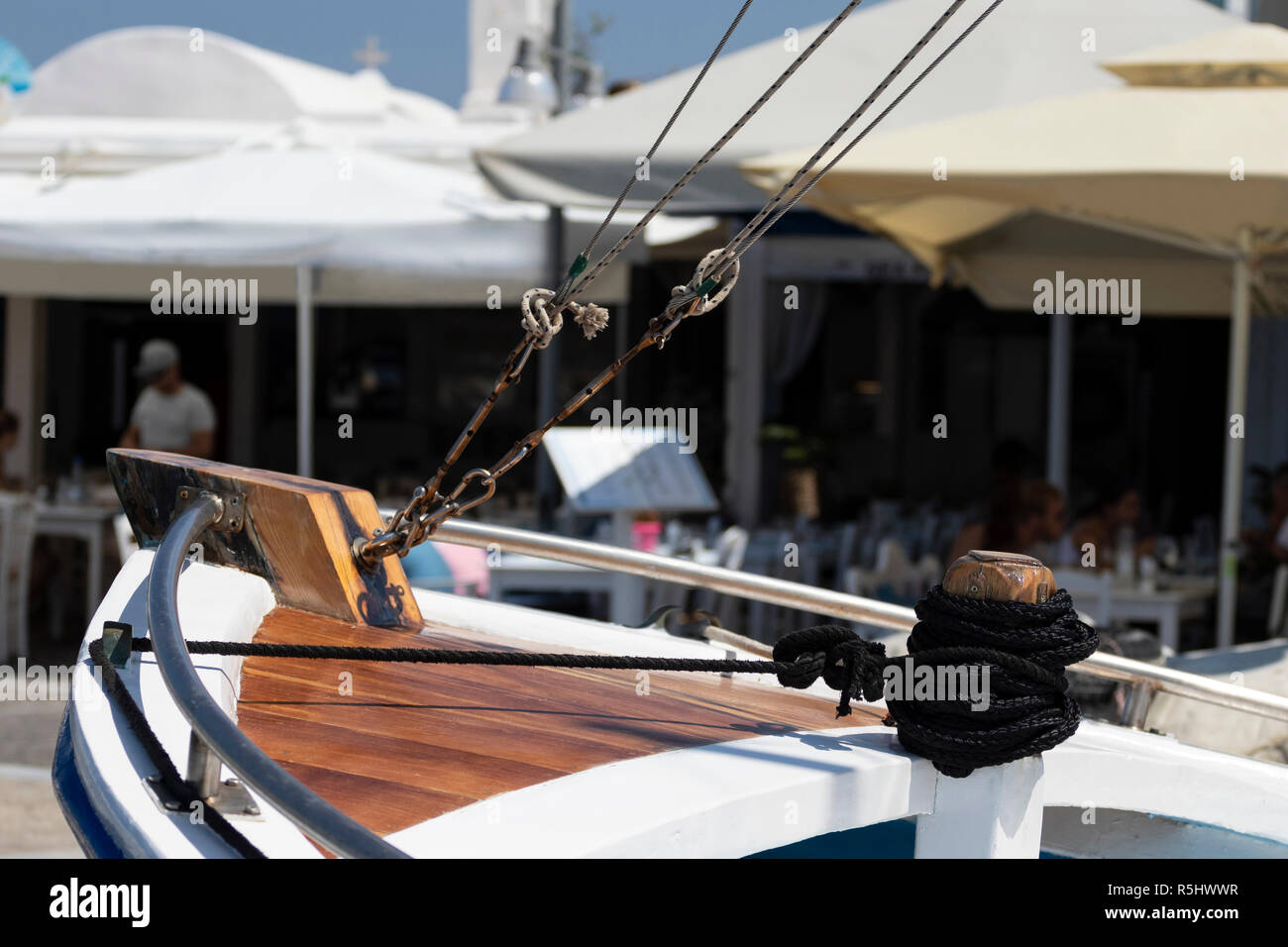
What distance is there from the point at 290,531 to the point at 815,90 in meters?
4.43

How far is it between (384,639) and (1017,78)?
16.2 feet

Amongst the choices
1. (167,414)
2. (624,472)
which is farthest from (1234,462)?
(167,414)

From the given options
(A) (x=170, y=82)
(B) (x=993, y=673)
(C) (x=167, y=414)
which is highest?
(A) (x=170, y=82)

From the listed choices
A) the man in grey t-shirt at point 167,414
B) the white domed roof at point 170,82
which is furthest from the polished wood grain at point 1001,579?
the white domed roof at point 170,82

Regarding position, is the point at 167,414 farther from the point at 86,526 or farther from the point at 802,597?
the point at 802,597

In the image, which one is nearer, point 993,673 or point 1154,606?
point 993,673

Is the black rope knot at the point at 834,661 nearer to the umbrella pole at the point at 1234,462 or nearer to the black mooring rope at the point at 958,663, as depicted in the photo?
the black mooring rope at the point at 958,663

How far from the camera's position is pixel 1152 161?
4.71 meters

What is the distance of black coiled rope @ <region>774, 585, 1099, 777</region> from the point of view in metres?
1.79

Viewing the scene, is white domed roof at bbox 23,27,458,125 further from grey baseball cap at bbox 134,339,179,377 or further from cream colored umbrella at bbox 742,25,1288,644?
cream colored umbrella at bbox 742,25,1288,644

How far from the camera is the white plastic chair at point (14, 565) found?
7336 millimetres

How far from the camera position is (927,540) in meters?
8.47

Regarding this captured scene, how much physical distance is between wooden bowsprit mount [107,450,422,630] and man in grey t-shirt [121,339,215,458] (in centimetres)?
529
